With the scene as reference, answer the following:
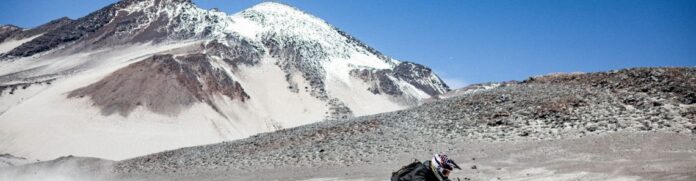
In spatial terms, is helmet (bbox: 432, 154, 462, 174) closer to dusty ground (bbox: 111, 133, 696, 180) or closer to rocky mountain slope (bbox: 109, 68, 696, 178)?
dusty ground (bbox: 111, 133, 696, 180)

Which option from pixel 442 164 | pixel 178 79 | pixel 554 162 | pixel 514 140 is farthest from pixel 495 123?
pixel 178 79

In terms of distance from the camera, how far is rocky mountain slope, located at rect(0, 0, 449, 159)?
9350 cm

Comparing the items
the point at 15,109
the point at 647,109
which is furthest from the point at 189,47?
the point at 647,109

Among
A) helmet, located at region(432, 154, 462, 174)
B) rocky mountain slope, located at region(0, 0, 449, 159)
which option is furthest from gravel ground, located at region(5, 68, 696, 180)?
rocky mountain slope, located at region(0, 0, 449, 159)

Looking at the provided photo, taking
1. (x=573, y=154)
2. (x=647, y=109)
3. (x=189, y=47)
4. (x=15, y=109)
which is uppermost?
(x=189, y=47)

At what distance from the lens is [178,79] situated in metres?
117

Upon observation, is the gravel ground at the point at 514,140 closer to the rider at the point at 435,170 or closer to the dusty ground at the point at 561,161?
the dusty ground at the point at 561,161

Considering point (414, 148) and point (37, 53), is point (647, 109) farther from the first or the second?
point (37, 53)

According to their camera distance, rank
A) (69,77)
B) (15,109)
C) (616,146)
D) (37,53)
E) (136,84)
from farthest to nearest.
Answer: (37,53) < (69,77) < (136,84) < (15,109) < (616,146)

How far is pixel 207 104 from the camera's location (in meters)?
114

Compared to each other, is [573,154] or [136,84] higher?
[136,84]

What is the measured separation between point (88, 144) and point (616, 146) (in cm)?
7717

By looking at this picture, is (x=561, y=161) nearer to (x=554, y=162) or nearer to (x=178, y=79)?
(x=554, y=162)

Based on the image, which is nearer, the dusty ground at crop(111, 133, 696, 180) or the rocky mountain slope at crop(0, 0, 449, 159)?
the dusty ground at crop(111, 133, 696, 180)
